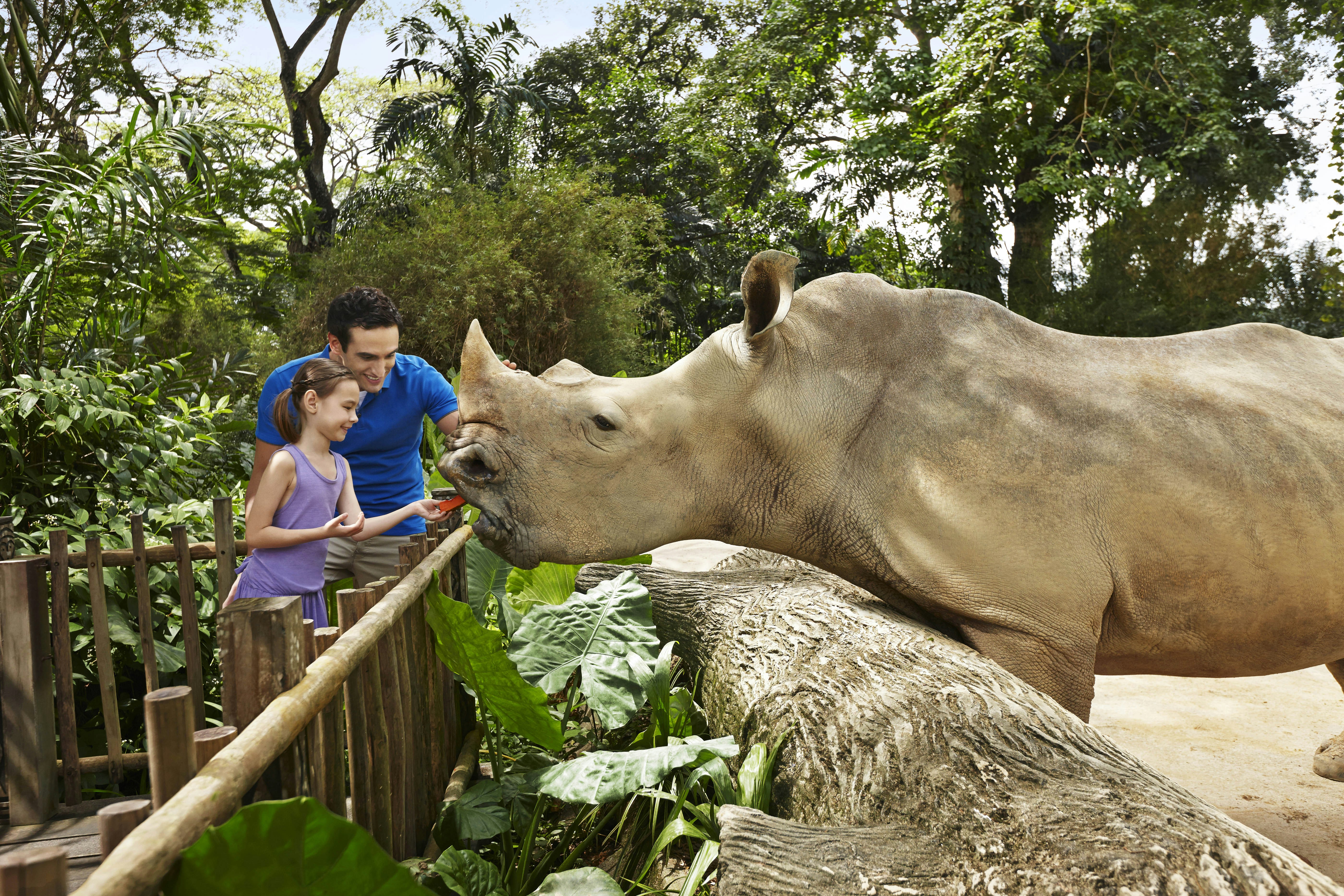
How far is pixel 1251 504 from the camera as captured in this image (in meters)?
2.41

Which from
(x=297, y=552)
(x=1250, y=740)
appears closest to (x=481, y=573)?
(x=297, y=552)

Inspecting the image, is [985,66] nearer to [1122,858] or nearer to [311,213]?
[311,213]

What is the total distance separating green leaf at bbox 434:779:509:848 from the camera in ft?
8.66

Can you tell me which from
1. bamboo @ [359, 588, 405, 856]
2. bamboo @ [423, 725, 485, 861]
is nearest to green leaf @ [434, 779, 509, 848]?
bamboo @ [423, 725, 485, 861]

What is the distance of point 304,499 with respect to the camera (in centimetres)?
304

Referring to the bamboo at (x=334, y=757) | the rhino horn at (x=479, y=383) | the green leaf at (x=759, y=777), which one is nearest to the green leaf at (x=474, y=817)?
Answer: the green leaf at (x=759, y=777)

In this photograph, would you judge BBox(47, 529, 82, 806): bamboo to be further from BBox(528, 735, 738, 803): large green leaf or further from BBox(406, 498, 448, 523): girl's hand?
BBox(528, 735, 738, 803): large green leaf

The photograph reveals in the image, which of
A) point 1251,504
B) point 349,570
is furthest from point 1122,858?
point 349,570

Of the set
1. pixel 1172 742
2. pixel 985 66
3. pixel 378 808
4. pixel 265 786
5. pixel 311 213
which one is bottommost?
pixel 1172 742

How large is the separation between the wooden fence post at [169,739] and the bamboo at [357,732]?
0.76 m

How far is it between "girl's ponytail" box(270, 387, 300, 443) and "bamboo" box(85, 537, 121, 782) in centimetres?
93

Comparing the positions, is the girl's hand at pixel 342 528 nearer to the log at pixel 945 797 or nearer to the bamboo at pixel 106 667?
the bamboo at pixel 106 667

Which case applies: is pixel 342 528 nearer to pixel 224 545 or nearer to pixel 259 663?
pixel 224 545

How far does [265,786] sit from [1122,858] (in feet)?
4.56
